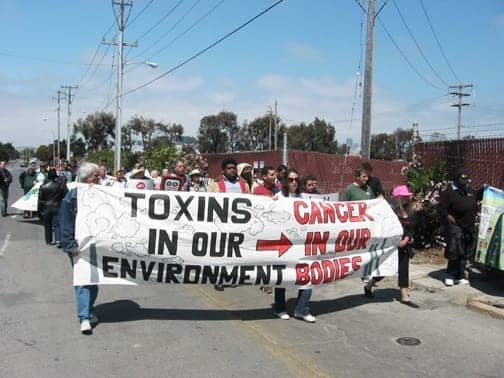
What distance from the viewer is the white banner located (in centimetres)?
599

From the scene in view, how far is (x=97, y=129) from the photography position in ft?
243

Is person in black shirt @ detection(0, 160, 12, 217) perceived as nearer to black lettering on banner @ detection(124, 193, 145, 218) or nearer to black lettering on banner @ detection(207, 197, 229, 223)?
black lettering on banner @ detection(124, 193, 145, 218)

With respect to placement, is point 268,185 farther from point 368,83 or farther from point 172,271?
point 368,83

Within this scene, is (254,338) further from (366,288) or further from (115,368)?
(366,288)

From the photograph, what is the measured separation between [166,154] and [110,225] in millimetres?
24298

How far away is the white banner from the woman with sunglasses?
16 centimetres

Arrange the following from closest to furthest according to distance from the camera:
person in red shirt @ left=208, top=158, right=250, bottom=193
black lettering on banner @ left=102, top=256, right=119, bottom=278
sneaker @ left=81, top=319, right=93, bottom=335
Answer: sneaker @ left=81, top=319, right=93, bottom=335 → black lettering on banner @ left=102, top=256, right=119, bottom=278 → person in red shirt @ left=208, top=158, right=250, bottom=193

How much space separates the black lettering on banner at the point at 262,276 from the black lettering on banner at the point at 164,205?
1.19 metres

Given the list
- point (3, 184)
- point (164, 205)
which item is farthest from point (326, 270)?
point (3, 184)

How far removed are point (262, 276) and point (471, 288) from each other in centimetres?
357

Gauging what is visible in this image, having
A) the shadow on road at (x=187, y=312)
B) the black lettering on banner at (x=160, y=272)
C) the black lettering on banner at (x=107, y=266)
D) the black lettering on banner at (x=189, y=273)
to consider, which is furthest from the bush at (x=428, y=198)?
the black lettering on banner at (x=107, y=266)

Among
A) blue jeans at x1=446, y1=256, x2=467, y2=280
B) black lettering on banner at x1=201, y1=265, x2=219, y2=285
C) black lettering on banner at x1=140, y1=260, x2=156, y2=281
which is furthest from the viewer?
blue jeans at x1=446, y1=256, x2=467, y2=280

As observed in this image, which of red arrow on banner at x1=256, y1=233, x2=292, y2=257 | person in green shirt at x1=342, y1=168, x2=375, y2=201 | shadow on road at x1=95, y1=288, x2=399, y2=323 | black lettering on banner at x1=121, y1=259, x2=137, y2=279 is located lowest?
shadow on road at x1=95, y1=288, x2=399, y2=323

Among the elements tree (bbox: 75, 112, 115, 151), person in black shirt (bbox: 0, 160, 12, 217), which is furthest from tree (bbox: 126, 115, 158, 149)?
person in black shirt (bbox: 0, 160, 12, 217)
